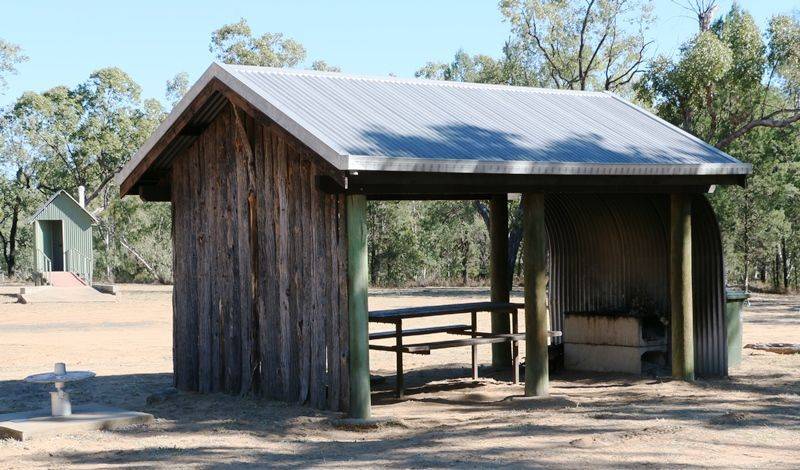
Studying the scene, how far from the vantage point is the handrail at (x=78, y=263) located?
39.7 metres

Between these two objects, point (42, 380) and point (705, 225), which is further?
point (705, 225)

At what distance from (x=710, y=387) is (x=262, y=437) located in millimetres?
5722

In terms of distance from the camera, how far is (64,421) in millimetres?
10344

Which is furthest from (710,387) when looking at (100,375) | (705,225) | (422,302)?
(422,302)

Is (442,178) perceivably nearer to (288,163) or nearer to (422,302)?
(288,163)

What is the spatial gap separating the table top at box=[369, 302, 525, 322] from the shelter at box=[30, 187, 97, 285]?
91.3 feet

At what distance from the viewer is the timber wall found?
10.8 m

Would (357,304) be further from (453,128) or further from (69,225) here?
(69,225)

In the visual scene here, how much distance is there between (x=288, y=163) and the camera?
37.3ft

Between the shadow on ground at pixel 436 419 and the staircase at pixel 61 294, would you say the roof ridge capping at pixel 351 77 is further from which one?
the staircase at pixel 61 294

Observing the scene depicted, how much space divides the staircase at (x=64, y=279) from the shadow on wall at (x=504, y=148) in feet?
93.6

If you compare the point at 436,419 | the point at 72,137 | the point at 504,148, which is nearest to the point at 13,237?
the point at 72,137

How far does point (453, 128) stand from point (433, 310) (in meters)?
2.49

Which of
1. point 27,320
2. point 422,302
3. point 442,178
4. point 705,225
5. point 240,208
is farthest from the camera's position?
point 422,302
